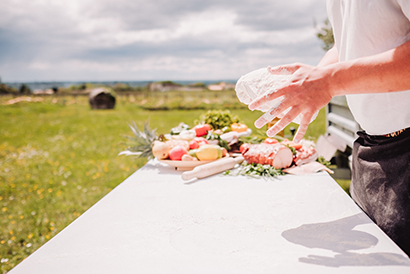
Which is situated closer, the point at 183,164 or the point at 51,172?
the point at 183,164

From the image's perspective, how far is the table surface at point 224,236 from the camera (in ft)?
3.13

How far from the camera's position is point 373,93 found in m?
1.01

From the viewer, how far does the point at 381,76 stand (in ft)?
2.87

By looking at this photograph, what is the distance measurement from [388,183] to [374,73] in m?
0.54

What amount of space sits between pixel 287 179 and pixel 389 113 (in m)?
0.85

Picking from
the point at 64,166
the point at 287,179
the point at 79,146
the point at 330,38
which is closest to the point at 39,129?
the point at 79,146

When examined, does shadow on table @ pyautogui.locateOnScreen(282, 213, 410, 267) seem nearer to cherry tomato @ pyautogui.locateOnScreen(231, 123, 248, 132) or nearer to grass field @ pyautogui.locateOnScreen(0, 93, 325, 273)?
cherry tomato @ pyautogui.locateOnScreen(231, 123, 248, 132)

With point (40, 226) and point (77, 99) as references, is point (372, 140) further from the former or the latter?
point (77, 99)

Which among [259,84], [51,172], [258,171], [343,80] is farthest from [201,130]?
[51,172]

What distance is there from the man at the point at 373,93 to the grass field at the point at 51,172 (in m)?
1.76

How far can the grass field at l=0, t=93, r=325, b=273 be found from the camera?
3604 mm

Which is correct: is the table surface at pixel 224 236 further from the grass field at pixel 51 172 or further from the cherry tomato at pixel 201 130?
the grass field at pixel 51 172

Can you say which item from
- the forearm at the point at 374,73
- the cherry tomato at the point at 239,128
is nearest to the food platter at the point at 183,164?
the cherry tomato at the point at 239,128

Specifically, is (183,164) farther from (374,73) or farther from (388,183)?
(374,73)
